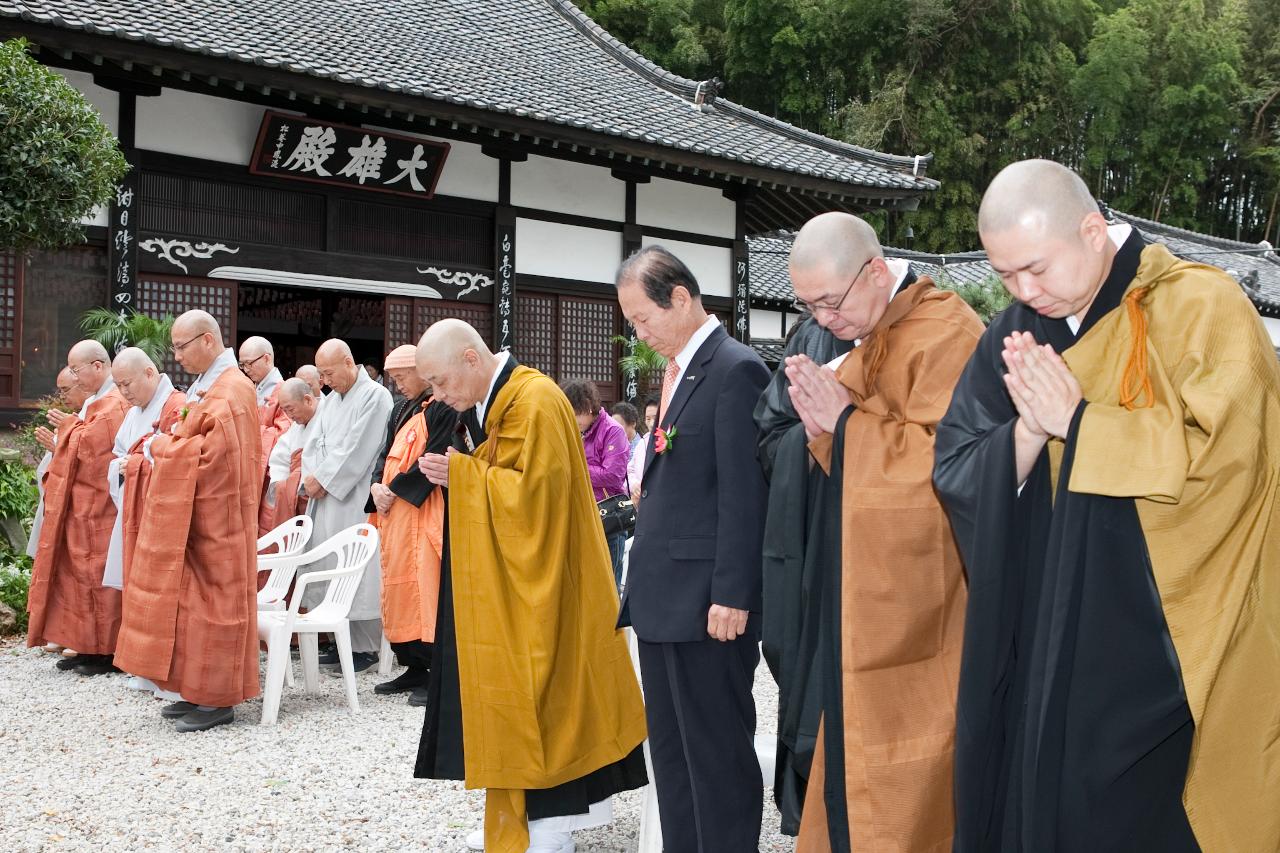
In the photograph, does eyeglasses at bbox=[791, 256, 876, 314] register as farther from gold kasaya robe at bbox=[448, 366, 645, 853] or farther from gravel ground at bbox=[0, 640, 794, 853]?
gravel ground at bbox=[0, 640, 794, 853]

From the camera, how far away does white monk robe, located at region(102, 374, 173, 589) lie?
19.4ft

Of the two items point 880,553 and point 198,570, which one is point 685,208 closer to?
point 198,570

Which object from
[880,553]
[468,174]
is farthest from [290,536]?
[468,174]

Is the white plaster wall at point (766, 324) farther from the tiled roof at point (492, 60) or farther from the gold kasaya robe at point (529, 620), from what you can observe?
the gold kasaya robe at point (529, 620)

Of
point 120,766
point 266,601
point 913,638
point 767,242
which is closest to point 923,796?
point 913,638

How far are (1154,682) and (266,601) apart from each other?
4.94 metres

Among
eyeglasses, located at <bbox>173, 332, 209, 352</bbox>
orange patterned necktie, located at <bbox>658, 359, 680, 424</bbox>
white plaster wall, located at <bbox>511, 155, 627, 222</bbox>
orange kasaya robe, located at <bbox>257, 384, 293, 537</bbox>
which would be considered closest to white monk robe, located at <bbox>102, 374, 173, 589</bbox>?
eyeglasses, located at <bbox>173, 332, 209, 352</bbox>

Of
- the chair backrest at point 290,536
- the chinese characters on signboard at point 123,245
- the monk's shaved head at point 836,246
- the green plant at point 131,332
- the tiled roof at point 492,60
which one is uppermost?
the tiled roof at point 492,60

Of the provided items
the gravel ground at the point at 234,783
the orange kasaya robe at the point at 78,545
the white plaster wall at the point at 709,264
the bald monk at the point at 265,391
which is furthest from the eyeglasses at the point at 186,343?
the white plaster wall at the point at 709,264

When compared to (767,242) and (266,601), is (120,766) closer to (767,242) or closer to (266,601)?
(266,601)

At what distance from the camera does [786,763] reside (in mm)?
3107

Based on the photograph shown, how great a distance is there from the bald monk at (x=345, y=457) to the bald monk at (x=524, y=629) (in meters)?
3.03

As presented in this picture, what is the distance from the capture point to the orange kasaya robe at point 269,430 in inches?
288

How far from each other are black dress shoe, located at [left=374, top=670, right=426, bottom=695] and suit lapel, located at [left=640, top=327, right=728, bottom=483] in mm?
3221
